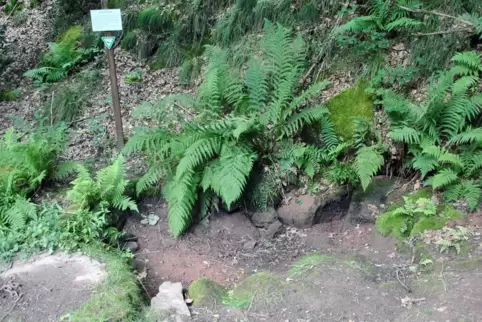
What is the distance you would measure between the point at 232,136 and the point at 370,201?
182 cm

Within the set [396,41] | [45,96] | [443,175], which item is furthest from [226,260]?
[45,96]

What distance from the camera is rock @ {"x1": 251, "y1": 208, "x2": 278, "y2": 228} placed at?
5867mm

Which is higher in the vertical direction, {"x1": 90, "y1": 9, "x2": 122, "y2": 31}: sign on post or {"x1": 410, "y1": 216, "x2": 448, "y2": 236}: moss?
{"x1": 90, "y1": 9, "x2": 122, "y2": 31}: sign on post

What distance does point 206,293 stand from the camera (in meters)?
4.29

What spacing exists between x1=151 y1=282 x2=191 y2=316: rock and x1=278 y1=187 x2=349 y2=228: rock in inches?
74.2

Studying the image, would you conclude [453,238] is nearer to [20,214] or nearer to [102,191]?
[102,191]

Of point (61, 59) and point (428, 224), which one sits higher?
point (61, 59)

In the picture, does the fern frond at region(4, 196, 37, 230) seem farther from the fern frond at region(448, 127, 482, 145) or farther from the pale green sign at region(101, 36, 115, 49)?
the fern frond at region(448, 127, 482, 145)

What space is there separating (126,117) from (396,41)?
13.6ft

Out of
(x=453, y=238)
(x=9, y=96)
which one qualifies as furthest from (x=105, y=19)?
(x=453, y=238)

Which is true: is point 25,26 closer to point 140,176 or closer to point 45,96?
point 45,96

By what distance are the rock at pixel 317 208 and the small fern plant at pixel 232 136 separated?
0.37 metres

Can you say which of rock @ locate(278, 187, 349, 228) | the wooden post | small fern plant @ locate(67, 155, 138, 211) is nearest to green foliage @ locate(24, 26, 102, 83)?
the wooden post

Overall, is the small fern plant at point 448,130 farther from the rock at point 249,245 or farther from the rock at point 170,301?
the rock at point 170,301
